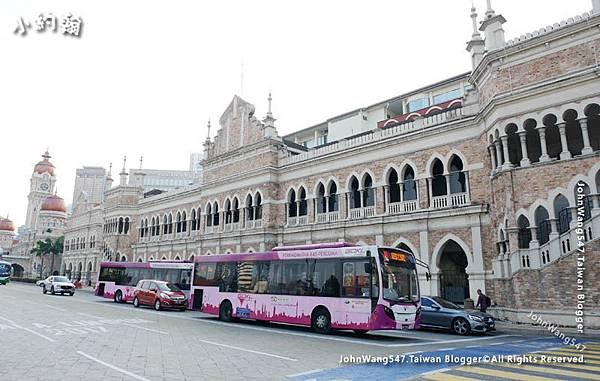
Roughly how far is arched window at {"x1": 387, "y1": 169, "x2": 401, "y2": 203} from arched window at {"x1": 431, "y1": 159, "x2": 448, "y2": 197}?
1.94 m

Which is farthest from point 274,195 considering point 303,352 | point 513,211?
point 303,352

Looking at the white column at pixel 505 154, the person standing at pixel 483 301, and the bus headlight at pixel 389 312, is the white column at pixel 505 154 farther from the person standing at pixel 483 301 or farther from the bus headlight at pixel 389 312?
the bus headlight at pixel 389 312

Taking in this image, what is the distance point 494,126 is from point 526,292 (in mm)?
6518

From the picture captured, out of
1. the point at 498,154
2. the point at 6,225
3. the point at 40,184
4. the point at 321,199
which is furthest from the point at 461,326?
Result: the point at 40,184

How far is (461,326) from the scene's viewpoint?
14.0 m

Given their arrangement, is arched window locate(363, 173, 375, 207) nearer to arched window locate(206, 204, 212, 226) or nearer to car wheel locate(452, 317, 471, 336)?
car wheel locate(452, 317, 471, 336)

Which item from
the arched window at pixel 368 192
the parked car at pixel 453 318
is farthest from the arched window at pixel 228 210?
the parked car at pixel 453 318

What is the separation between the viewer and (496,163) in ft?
56.6

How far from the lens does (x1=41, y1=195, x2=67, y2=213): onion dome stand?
255 ft

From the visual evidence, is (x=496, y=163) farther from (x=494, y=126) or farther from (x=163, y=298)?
(x=163, y=298)

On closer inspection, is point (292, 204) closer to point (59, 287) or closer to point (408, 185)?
point (408, 185)

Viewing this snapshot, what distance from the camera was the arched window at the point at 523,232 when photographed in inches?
621

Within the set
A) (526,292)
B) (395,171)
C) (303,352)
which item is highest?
(395,171)

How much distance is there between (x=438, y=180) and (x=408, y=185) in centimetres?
152
